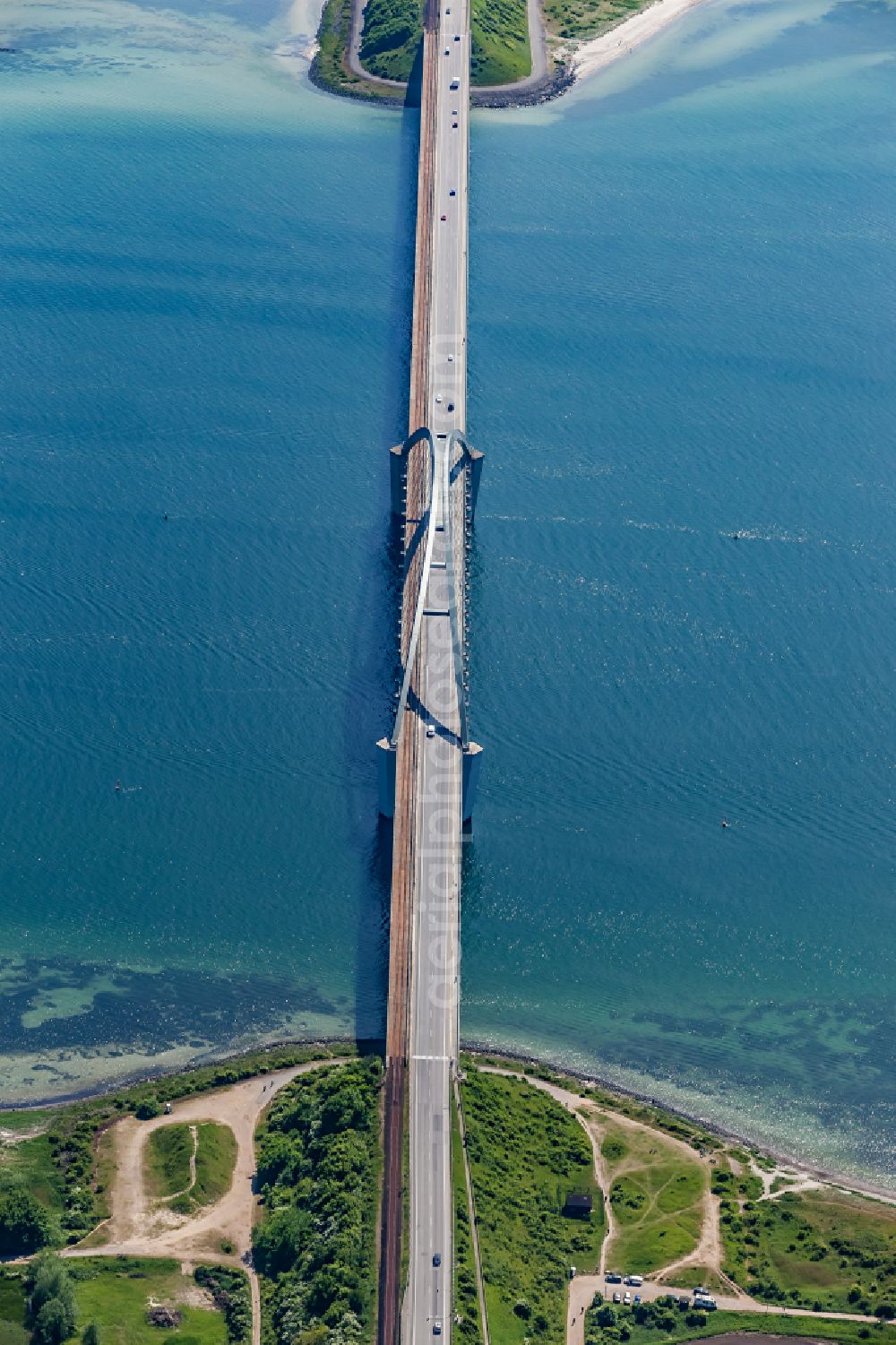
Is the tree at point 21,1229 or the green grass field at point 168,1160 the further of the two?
the green grass field at point 168,1160

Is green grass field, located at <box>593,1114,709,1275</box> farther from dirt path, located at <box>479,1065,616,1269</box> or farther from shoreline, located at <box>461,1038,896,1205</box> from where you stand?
shoreline, located at <box>461,1038,896,1205</box>

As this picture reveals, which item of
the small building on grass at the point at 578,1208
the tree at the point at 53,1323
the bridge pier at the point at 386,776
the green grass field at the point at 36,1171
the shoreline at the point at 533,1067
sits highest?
the bridge pier at the point at 386,776

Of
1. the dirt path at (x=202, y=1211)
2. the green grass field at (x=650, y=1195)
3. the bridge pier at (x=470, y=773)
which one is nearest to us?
the dirt path at (x=202, y=1211)

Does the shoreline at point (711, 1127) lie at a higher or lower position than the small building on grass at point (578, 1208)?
higher

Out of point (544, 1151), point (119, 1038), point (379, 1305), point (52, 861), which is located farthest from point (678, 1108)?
point (52, 861)

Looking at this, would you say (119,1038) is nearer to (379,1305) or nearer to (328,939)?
(328,939)

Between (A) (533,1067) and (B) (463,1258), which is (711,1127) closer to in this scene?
(A) (533,1067)

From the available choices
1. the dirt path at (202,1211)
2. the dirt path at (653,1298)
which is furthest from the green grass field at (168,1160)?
the dirt path at (653,1298)

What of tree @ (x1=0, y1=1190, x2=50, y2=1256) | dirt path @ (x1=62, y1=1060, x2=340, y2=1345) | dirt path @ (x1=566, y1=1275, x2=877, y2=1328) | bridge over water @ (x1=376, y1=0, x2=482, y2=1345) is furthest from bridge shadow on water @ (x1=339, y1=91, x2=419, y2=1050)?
tree @ (x1=0, y1=1190, x2=50, y2=1256)

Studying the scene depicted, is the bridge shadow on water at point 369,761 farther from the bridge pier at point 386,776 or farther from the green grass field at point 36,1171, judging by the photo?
the green grass field at point 36,1171
